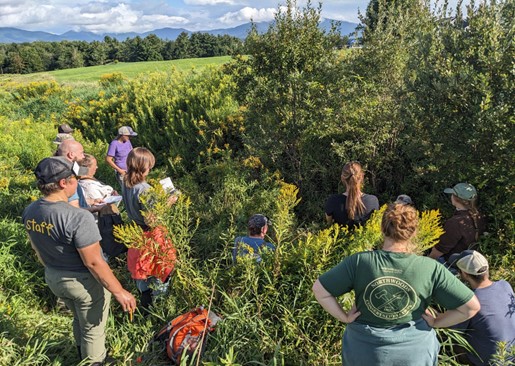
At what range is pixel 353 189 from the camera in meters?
3.84

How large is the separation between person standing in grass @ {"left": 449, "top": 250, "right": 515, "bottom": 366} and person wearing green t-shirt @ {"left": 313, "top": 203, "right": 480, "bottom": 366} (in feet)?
2.73

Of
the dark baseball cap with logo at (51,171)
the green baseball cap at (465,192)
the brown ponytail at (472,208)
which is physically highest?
the dark baseball cap with logo at (51,171)

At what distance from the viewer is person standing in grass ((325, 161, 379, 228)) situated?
381 centimetres

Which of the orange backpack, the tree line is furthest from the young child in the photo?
the tree line

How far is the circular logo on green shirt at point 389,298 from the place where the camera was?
6.64 feet

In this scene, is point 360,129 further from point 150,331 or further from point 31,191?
point 31,191

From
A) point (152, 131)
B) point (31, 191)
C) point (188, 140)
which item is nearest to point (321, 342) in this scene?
point (31, 191)

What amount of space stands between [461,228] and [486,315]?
1329 mm

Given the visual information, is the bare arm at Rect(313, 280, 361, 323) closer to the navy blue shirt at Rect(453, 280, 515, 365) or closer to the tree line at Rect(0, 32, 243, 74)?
the navy blue shirt at Rect(453, 280, 515, 365)

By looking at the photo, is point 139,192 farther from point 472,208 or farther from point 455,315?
point 472,208

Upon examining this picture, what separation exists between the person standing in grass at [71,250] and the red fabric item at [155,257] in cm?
48

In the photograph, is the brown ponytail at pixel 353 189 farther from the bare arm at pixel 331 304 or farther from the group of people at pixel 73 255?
the group of people at pixel 73 255

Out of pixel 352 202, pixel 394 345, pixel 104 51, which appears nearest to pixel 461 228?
pixel 352 202

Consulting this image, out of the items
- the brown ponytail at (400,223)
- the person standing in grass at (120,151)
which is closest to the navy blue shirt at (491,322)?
the brown ponytail at (400,223)
